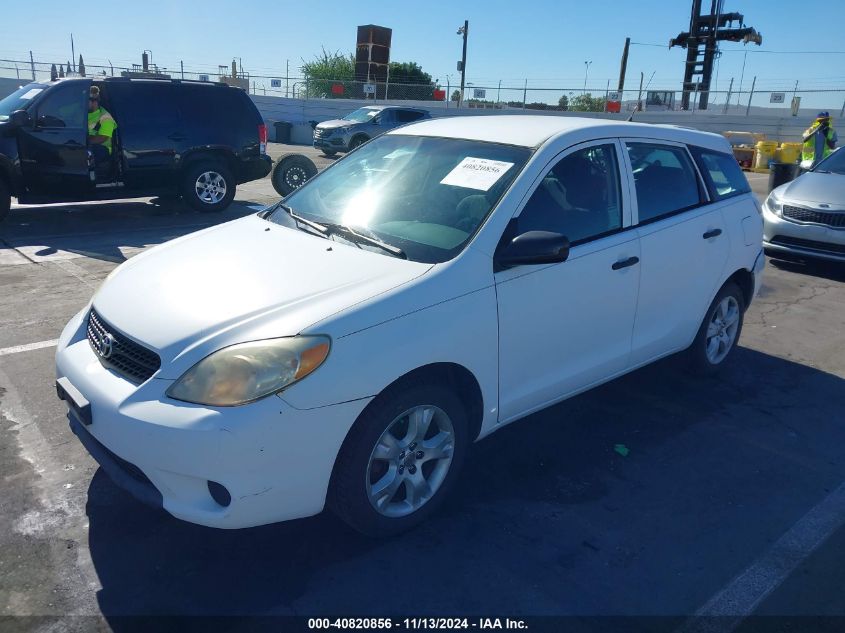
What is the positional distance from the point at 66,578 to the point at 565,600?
6.63 feet

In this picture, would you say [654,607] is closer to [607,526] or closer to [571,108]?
[607,526]

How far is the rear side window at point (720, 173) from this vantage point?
4.86 m

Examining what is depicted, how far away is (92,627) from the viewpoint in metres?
2.62

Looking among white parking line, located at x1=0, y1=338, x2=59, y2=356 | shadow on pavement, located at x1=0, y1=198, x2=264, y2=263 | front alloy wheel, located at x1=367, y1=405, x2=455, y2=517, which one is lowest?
white parking line, located at x1=0, y1=338, x2=59, y2=356

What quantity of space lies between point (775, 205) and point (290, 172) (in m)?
7.86

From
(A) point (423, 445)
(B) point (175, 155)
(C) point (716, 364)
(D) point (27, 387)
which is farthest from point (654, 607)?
(B) point (175, 155)

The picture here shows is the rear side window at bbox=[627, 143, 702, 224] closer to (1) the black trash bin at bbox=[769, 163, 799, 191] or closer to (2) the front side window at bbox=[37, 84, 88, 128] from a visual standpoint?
(2) the front side window at bbox=[37, 84, 88, 128]

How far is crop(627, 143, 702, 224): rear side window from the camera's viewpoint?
4.25m

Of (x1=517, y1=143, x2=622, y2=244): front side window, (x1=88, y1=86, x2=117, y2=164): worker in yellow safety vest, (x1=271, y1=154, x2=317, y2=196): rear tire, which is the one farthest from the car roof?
Answer: (x1=271, y1=154, x2=317, y2=196): rear tire

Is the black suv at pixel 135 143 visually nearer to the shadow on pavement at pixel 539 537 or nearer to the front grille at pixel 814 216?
the shadow on pavement at pixel 539 537

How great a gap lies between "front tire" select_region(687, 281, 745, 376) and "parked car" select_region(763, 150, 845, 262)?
405 centimetres

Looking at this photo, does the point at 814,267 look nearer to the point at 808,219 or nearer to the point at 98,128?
the point at 808,219

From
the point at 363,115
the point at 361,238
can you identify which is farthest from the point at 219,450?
the point at 363,115

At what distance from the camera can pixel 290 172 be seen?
41.7 ft
